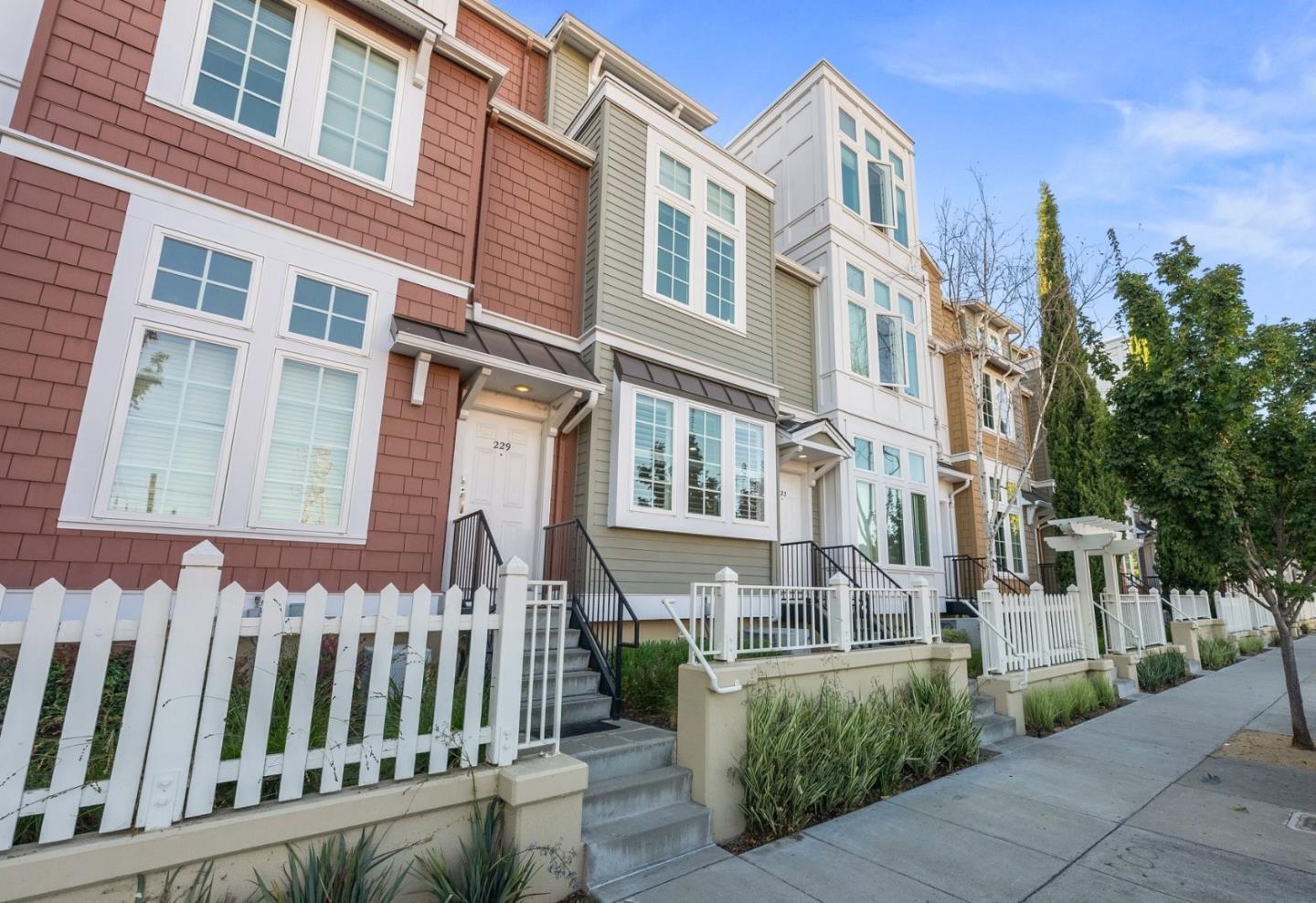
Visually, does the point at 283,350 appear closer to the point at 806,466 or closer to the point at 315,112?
the point at 315,112

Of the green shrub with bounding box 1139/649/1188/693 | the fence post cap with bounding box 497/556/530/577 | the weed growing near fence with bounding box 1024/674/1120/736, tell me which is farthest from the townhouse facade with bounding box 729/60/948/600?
the fence post cap with bounding box 497/556/530/577

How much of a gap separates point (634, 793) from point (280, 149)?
649cm

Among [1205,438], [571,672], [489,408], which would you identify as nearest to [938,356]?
[1205,438]

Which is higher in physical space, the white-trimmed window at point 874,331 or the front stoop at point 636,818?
the white-trimmed window at point 874,331

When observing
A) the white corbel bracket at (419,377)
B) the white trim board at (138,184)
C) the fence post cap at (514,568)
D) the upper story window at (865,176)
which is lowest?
the fence post cap at (514,568)

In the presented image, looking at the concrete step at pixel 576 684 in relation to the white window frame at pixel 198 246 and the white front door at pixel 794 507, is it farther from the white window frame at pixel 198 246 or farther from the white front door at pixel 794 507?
the white front door at pixel 794 507

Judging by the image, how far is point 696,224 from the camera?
9.34 meters

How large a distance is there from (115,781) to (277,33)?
22.3 ft

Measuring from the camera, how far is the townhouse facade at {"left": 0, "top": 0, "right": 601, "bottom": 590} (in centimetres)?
458

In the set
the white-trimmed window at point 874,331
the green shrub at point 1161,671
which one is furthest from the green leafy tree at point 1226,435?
the white-trimmed window at point 874,331

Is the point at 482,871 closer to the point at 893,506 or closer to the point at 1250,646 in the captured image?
the point at 893,506

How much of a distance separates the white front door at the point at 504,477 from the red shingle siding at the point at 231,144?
6.19 ft

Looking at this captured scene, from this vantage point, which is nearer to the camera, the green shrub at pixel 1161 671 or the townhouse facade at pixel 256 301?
the townhouse facade at pixel 256 301

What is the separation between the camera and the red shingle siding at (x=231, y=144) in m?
4.86
